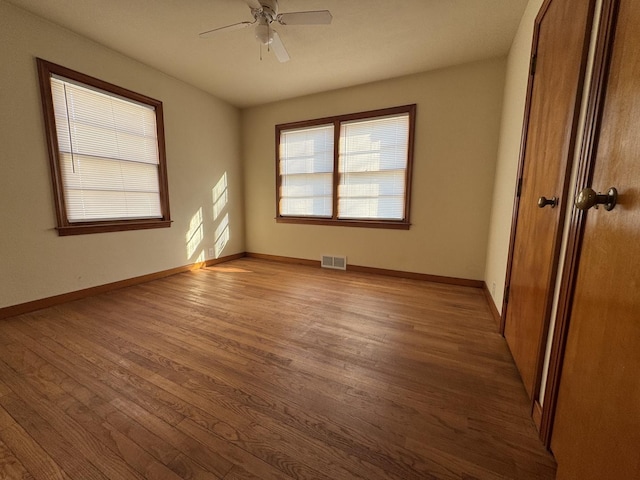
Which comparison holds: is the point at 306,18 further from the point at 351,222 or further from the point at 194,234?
the point at 194,234

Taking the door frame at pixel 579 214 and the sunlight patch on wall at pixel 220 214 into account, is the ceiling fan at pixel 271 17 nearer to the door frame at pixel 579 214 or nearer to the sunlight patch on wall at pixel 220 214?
the door frame at pixel 579 214

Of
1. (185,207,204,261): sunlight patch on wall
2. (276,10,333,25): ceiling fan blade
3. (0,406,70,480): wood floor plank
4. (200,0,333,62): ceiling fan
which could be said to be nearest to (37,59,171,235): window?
(185,207,204,261): sunlight patch on wall

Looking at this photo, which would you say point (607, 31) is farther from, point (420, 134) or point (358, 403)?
point (420, 134)

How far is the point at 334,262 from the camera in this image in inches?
158

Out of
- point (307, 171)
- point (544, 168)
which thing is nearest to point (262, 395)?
point (544, 168)

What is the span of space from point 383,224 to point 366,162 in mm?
933

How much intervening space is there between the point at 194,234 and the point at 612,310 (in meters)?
4.26

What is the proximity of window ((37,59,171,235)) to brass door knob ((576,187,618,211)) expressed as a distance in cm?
384

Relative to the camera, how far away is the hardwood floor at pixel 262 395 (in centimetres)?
101

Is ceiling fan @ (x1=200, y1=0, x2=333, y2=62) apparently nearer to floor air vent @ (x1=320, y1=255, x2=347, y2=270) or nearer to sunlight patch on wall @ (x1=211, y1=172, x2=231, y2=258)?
sunlight patch on wall @ (x1=211, y1=172, x2=231, y2=258)

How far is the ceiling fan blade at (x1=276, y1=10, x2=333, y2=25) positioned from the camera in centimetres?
192

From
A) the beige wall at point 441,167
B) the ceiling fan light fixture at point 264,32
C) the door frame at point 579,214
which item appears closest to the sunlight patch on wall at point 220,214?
the beige wall at point 441,167

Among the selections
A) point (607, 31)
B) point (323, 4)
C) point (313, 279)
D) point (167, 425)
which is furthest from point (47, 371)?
point (323, 4)

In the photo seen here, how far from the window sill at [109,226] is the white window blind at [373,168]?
2.58 meters
